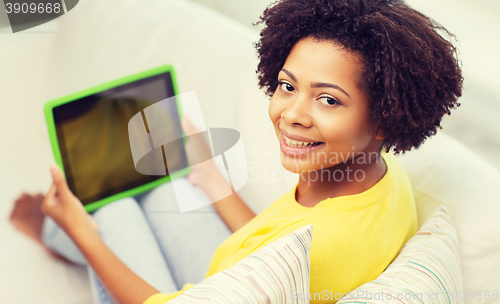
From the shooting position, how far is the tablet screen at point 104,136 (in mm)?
815

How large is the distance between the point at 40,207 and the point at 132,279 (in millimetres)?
253

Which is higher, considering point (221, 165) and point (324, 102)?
point (324, 102)

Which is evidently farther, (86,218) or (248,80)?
(248,80)

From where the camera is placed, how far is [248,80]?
106cm

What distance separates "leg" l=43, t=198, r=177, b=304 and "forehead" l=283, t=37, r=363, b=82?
20.1 inches

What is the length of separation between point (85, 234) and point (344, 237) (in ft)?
1.82

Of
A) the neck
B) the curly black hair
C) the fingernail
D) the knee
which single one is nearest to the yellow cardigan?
the neck

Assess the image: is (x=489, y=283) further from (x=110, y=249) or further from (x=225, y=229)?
(x=110, y=249)

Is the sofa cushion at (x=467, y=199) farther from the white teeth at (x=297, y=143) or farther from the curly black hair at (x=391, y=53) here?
the white teeth at (x=297, y=143)

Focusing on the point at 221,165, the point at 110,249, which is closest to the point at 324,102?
the point at 221,165

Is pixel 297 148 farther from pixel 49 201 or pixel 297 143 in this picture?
pixel 49 201

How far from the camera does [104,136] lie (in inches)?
34.6

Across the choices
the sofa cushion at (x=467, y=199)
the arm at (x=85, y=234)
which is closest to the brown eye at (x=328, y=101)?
the sofa cushion at (x=467, y=199)

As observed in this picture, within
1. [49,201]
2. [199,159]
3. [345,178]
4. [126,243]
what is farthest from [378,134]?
[49,201]
